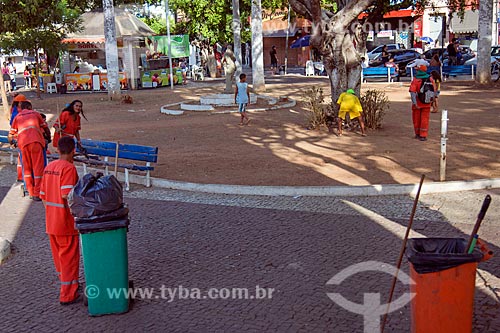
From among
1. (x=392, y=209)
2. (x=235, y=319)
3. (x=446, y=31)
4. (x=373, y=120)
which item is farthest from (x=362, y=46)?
(x=446, y=31)

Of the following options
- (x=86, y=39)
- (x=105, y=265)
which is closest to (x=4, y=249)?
(x=105, y=265)

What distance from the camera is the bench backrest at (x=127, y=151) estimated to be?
1073 cm

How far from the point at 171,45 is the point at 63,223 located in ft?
118

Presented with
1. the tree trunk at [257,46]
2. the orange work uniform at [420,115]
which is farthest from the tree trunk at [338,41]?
the tree trunk at [257,46]

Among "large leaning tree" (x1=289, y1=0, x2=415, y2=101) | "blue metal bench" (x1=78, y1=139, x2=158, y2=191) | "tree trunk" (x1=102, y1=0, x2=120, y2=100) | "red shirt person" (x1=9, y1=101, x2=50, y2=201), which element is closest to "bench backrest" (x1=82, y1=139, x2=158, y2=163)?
"blue metal bench" (x1=78, y1=139, x2=158, y2=191)

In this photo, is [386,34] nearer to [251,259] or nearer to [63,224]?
[251,259]

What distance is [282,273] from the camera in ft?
21.1

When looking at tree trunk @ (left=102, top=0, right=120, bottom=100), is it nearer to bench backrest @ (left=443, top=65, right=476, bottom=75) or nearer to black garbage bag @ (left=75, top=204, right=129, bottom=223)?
bench backrest @ (left=443, top=65, right=476, bottom=75)

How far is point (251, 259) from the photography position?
6.87 meters


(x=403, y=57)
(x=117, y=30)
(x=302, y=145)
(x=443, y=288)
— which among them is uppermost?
→ (x=117, y=30)

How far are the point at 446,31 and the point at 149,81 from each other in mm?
24396

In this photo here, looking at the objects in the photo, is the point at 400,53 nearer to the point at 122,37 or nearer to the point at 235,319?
the point at 122,37

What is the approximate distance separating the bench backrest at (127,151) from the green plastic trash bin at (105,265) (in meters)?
5.13

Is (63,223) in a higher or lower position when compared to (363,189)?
higher
